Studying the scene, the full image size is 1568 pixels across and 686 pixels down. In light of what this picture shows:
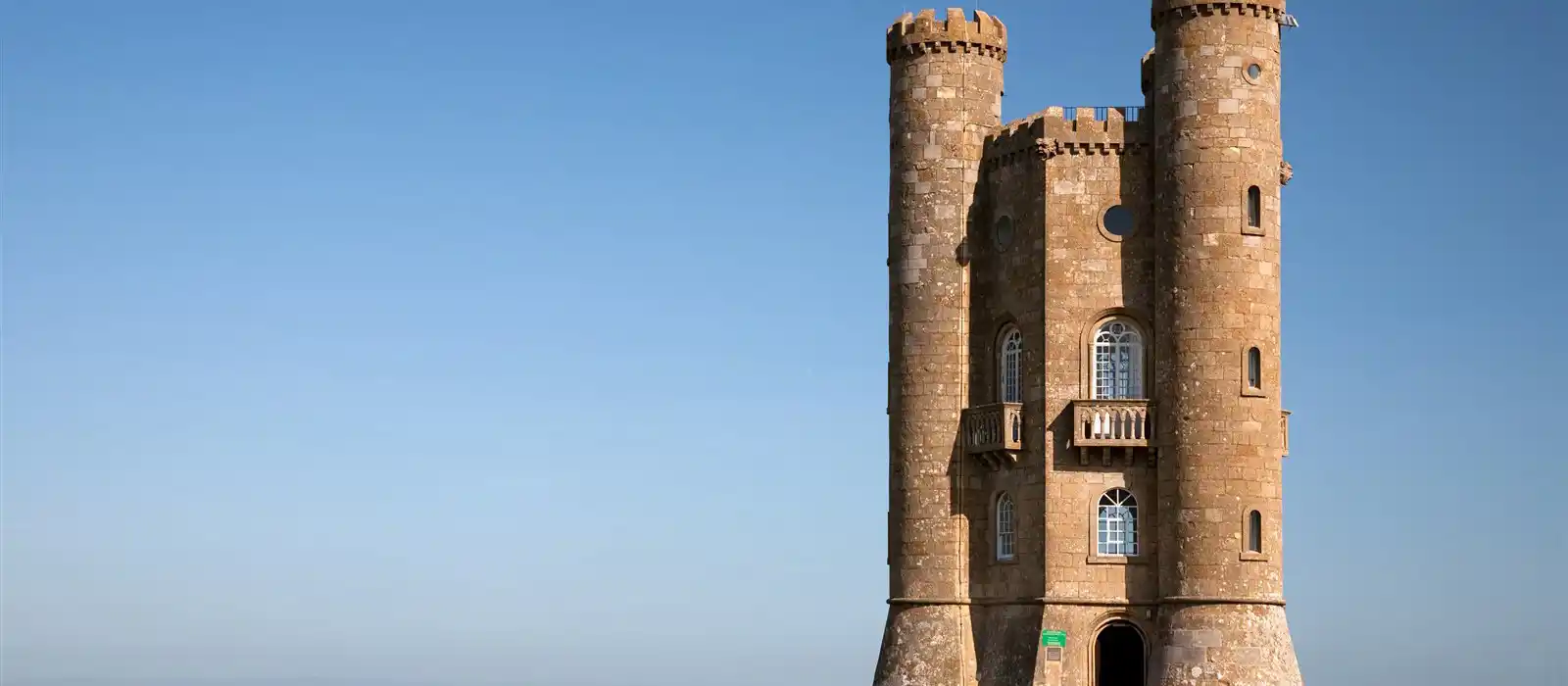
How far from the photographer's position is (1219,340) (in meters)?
69.1

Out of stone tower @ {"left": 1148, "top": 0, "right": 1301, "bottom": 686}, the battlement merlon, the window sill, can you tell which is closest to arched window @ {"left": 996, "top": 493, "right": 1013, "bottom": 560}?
the window sill

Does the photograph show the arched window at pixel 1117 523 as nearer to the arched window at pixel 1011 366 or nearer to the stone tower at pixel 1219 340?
the stone tower at pixel 1219 340

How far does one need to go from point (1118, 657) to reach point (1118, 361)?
810 cm

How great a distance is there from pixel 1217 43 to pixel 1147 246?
5791 mm

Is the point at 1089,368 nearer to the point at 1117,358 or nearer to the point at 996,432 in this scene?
the point at 1117,358

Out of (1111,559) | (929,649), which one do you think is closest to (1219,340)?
(1111,559)

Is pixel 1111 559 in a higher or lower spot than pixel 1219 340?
lower

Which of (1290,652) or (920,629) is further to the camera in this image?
(920,629)

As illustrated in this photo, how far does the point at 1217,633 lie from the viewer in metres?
67.8

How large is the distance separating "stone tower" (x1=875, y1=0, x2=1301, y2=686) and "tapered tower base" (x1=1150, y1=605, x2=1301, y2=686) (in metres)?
0.06

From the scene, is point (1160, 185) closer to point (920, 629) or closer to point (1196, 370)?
point (1196, 370)

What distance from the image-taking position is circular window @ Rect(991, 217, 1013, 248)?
73.5 metres

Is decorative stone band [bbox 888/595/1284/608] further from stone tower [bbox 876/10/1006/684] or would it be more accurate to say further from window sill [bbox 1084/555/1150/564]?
window sill [bbox 1084/555/1150/564]

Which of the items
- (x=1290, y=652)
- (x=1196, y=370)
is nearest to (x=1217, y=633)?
(x=1290, y=652)
